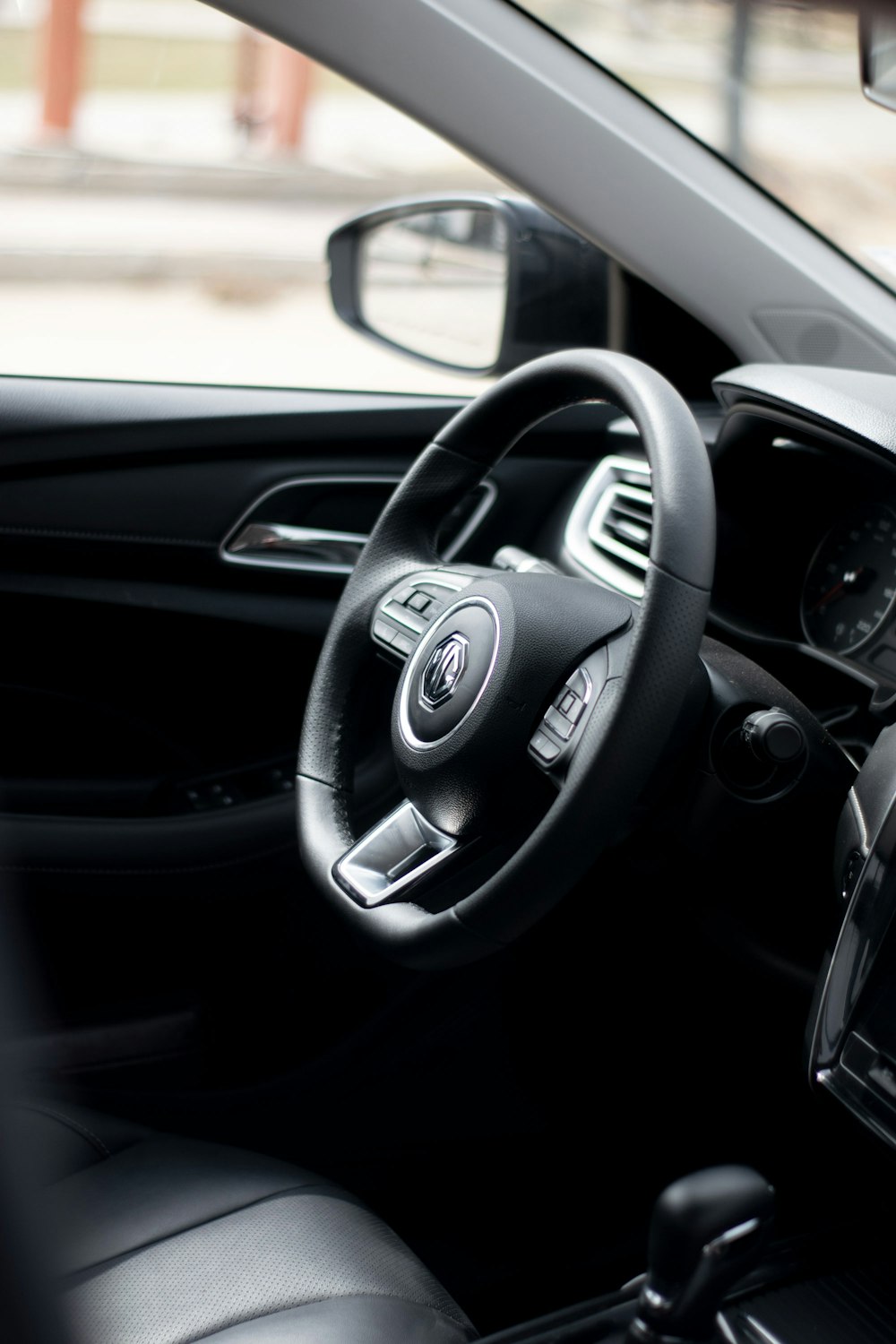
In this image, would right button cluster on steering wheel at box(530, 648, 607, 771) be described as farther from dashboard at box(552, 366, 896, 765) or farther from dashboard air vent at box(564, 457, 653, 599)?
dashboard air vent at box(564, 457, 653, 599)

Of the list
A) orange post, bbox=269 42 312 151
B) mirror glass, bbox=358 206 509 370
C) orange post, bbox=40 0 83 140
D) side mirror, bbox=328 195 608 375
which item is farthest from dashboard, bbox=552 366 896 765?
orange post, bbox=40 0 83 140

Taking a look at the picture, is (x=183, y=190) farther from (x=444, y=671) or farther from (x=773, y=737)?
(x=773, y=737)

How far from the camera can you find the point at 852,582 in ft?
4.63

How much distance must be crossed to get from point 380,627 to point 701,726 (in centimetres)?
33

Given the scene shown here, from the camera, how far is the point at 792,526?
4.96ft

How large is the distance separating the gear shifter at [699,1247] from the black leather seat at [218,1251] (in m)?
0.18

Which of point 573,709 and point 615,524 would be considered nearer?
point 573,709

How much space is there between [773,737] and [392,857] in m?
0.33

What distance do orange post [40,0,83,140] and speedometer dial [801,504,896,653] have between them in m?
1.62

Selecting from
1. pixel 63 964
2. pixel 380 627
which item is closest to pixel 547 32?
pixel 380 627

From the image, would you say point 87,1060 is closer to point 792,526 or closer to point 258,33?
point 792,526

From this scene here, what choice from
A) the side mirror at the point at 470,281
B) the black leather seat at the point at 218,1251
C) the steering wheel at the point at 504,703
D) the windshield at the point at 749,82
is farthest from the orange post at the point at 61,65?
the black leather seat at the point at 218,1251

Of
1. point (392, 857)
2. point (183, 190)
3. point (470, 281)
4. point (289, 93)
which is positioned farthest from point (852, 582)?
point (183, 190)

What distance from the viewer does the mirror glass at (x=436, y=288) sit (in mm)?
1916
